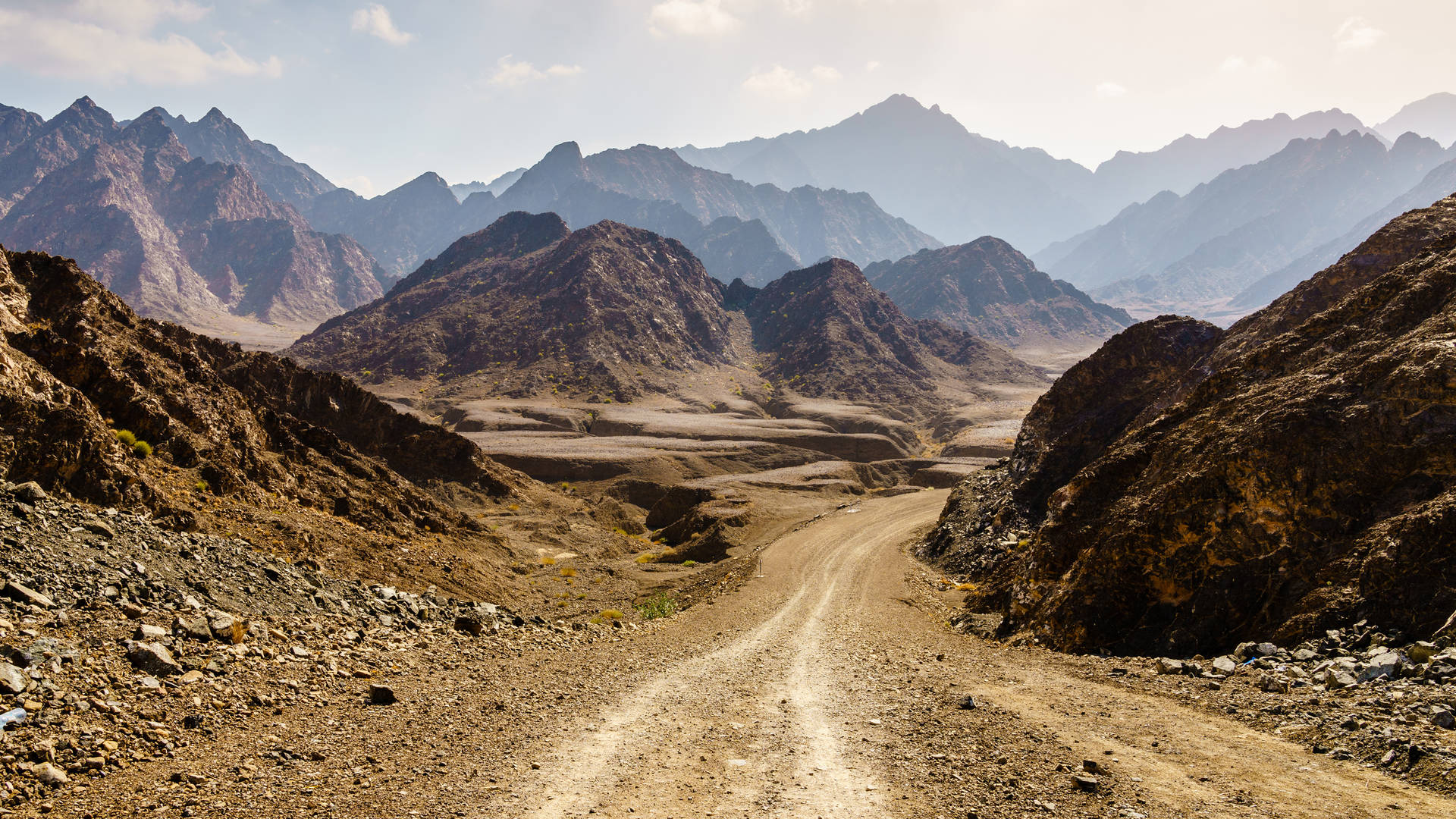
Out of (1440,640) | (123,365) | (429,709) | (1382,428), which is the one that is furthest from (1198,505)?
(123,365)

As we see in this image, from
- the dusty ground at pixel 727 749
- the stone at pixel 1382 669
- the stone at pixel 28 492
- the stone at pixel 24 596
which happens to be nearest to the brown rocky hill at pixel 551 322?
the stone at pixel 28 492

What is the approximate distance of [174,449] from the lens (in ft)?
58.9

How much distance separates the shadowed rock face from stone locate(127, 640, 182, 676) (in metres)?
6.14

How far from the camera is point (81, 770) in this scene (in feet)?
21.9

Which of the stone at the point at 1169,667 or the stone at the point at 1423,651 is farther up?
the stone at the point at 1423,651

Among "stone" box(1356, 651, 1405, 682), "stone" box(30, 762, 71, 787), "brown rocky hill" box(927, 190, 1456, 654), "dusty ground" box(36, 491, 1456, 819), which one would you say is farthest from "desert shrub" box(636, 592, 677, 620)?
"stone" box(1356, 651, 1405, 682)

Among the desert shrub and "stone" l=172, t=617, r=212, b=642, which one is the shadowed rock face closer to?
"stone" l=172, t=617, r=212, b=642

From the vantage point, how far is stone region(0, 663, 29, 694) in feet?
23.1

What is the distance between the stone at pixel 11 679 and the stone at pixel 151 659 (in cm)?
117

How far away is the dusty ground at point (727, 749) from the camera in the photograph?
7.27 m

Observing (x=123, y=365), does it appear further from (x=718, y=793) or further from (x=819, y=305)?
(x=819, y=305)

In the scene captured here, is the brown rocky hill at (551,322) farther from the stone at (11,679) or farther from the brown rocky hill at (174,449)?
the stone at (11,679)

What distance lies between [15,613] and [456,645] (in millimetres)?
6484

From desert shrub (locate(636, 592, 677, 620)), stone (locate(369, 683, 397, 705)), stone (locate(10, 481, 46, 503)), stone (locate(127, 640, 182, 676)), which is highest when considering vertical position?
stone (locate(10, 481, 46, 503))
